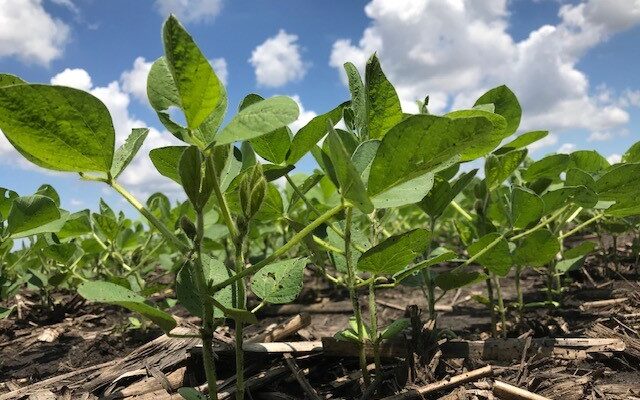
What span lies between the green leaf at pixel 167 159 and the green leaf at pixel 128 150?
4 cm

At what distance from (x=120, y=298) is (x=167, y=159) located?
313 millimetres

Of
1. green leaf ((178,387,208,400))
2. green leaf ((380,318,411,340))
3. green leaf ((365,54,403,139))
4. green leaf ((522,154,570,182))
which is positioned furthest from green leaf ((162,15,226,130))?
green leaf ((522,154,570,182))

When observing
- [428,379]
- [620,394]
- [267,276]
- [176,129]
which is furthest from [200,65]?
[620,394]

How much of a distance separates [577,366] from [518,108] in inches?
30.2

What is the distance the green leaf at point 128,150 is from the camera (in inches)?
38.6

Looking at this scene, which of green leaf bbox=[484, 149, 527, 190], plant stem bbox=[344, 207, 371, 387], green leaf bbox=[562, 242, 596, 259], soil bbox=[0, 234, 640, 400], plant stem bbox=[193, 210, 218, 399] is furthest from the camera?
green leaf bbox=[562, 242, 596, 259]

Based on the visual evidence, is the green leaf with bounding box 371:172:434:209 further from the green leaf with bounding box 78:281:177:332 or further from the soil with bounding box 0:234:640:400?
the soil with bounding box 0:234:640:400

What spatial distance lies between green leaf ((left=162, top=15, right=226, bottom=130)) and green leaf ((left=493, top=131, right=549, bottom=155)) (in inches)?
43.6

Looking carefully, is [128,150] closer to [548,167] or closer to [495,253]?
[495,253]

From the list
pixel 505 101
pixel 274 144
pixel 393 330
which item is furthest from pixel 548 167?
pixel 274 144

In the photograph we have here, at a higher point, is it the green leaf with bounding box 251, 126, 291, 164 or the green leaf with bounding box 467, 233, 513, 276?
the green leaf with bounding box 251, 126, 291, 164

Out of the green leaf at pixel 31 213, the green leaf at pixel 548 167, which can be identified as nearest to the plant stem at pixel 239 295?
the green leaf at pixel 31 213

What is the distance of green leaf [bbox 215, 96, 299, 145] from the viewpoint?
80 cm

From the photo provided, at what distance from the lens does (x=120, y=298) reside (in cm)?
86
